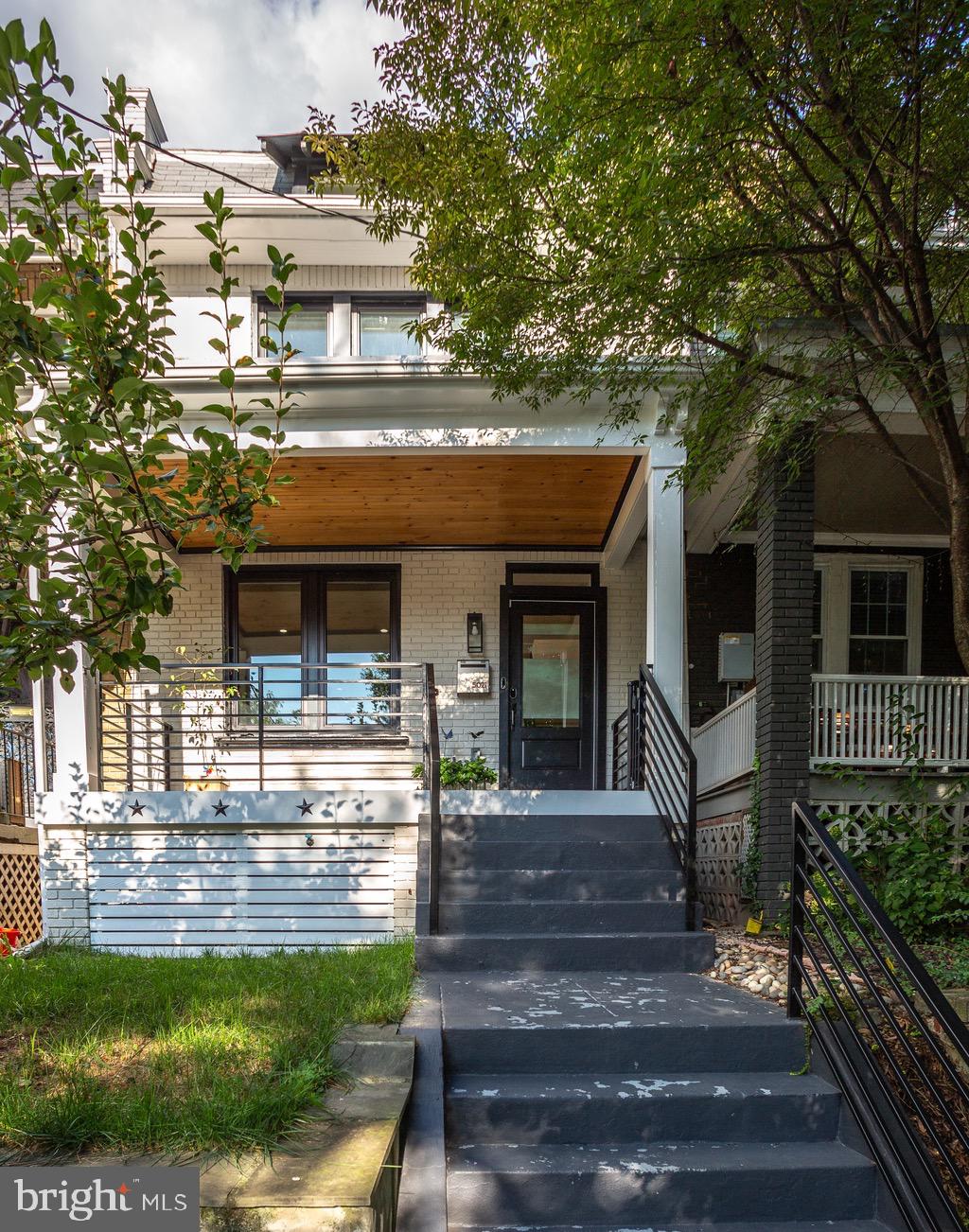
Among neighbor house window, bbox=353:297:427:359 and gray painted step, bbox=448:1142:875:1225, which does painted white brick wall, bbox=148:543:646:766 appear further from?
gray painted step, bbox=448:1142:875:1225

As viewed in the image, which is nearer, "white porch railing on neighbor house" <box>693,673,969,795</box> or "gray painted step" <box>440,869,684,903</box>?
"gray painted step" <box>440,869,684,903</box>

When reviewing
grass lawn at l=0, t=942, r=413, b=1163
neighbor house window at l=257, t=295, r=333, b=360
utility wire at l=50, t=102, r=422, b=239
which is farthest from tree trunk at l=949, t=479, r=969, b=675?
neighbor house window at l=257, t=295, r=333, b=360

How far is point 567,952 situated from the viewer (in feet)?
15.3

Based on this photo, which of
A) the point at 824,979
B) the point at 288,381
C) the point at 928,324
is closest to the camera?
the point at 824,979

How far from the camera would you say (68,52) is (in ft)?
9.52

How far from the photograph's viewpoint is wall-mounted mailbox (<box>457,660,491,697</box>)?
893 cm

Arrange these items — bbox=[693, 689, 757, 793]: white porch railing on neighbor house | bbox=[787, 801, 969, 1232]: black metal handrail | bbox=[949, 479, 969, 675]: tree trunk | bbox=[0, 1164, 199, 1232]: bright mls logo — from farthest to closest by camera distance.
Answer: bbox=[693, 689, 757, 793]: white porch railing on neighbor house < bbox=[949, 479, 969, 675]: tree trunk < bbox=[787, 801, 969, 1232]: black metal handrail < bbox=[0, 1164, 199, 1232]: bright mls logo

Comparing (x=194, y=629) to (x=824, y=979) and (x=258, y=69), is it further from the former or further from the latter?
(x=824, y=979)

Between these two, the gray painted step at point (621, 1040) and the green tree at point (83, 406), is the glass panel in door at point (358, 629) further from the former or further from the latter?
the green tree at point (83, 406)

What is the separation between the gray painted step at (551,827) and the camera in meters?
5.67

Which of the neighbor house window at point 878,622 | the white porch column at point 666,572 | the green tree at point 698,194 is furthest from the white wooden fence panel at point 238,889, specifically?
the neighbor house window at point 878,622

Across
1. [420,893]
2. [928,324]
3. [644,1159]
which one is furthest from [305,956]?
[928,324]

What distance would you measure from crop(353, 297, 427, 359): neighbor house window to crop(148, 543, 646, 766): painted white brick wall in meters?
2.18

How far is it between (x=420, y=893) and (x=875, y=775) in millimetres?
3545
